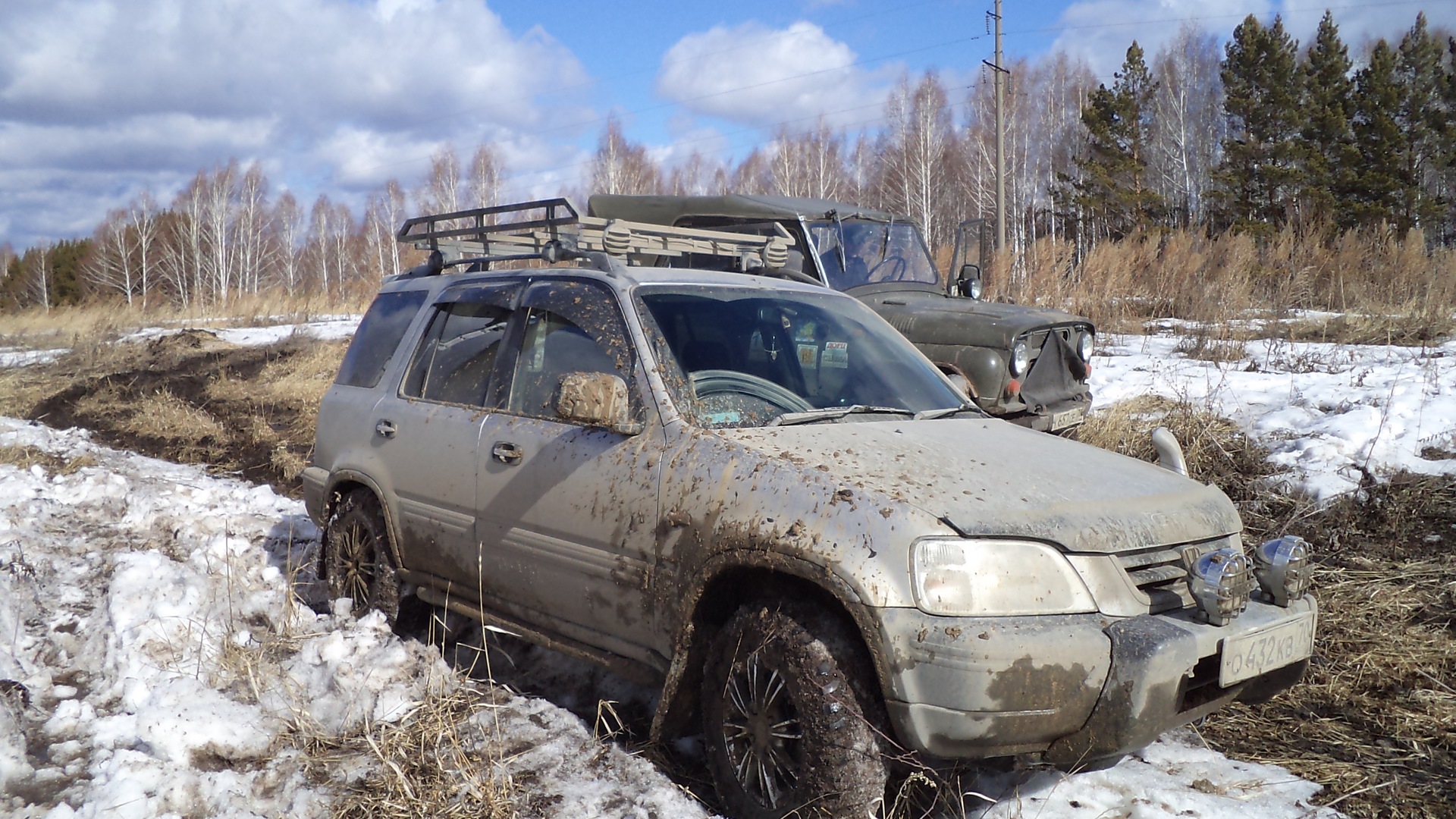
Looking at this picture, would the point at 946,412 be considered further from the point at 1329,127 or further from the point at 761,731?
the point at 1329,127

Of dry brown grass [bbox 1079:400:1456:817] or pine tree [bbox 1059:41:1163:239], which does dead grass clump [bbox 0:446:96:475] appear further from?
pine tree [bbox 1059:41:1163:239]

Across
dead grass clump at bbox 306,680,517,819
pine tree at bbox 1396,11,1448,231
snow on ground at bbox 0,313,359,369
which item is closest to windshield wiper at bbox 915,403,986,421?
dead grass clump at bbox 306,680,517,819

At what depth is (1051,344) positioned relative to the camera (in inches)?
266

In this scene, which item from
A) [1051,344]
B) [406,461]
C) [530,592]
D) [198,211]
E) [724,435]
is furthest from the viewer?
[198,211]

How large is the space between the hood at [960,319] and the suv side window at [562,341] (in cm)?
349

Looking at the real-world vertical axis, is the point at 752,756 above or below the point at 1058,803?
above

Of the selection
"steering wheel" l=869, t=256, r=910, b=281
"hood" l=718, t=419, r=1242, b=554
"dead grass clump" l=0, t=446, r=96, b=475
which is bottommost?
"dead grass clump" l=0, t=446, r=96, b=475

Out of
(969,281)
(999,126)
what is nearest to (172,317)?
(999,126)

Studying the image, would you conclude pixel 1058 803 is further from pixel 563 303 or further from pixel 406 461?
pixel 406 461

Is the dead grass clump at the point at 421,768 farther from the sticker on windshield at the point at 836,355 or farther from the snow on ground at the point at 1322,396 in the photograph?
the snow on ground at the point at 1322,396

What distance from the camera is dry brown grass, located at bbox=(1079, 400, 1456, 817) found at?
300 centimetres

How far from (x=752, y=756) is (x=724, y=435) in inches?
37.4

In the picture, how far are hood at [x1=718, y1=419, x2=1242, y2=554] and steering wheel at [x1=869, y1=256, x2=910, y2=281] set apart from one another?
173 inches

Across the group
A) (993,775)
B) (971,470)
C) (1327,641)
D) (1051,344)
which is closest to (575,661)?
(993,775)
